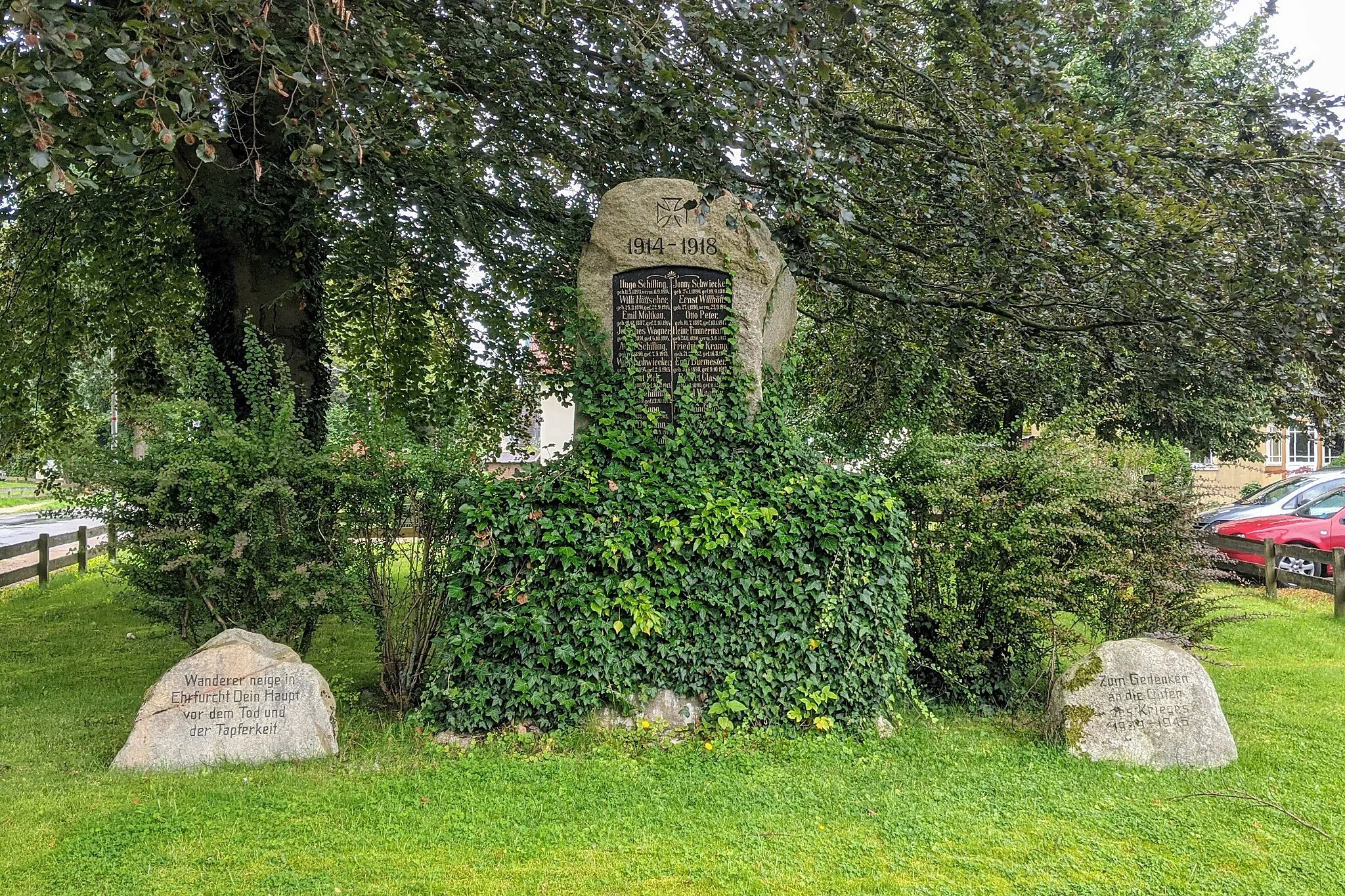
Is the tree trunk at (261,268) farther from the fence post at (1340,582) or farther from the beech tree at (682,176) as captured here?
the fence post at (1340,582)

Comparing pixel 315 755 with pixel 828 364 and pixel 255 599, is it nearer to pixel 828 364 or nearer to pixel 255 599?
pixel 255 599

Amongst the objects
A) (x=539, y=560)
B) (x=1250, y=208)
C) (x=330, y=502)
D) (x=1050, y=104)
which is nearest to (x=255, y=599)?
(x=330, y=502)

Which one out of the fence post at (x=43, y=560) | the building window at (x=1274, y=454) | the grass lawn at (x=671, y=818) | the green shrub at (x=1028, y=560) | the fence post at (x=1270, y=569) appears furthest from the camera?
the building window at (x=1274, y=454)

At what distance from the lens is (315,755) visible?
5367 mm

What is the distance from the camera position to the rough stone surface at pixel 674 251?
22.1 ft

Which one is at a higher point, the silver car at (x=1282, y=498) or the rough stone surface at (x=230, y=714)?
the silver car at (x=1282, y=498)

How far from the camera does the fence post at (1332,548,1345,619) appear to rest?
34.8 ft

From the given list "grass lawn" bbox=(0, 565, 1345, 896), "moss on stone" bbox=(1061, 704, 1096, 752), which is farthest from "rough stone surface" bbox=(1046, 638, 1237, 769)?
"grass lawn" bbox=(0, 565, 1345, 896)

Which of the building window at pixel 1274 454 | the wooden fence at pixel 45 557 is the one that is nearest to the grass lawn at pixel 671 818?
the wooden fence at pixel 45 557

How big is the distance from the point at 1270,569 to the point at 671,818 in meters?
11.2

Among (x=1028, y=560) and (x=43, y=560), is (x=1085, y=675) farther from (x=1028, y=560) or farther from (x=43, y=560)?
(x=43, y=560)

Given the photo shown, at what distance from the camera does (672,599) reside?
5922mm

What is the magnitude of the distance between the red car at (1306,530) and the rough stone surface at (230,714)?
13235mm

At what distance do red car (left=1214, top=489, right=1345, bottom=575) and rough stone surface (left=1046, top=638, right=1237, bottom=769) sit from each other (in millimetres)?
9022
